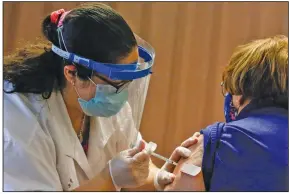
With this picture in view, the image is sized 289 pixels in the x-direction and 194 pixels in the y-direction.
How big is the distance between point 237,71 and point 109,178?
58 cm

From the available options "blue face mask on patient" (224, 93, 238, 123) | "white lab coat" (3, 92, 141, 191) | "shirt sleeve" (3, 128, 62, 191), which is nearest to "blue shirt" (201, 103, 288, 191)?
"blue face mask on patient" (224, 93, 238, 123)

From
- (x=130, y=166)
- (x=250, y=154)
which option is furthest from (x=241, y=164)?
(x=130, y=166)

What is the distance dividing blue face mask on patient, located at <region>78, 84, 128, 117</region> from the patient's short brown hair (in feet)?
1.28

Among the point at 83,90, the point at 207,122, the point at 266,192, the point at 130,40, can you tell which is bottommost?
the point at 207,122

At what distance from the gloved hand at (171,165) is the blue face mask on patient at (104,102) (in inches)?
10.1

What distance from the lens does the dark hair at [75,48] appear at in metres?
1.33

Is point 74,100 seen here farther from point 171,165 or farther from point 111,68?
point 171,165

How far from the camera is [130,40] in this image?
1.38 m

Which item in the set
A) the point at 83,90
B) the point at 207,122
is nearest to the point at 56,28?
the point at 83,90

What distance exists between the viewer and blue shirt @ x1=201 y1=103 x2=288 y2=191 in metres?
1.25

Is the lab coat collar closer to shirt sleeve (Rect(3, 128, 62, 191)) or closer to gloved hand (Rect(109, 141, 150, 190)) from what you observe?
gloved hand (Rect(109, 141, 150, 190))

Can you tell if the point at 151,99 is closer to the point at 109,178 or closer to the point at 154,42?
the point at 154,42

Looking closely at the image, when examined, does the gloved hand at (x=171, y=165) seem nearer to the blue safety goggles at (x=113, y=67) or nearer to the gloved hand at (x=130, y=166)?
the gloved hand at (x=130, y=166)

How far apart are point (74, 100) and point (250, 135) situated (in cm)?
63
